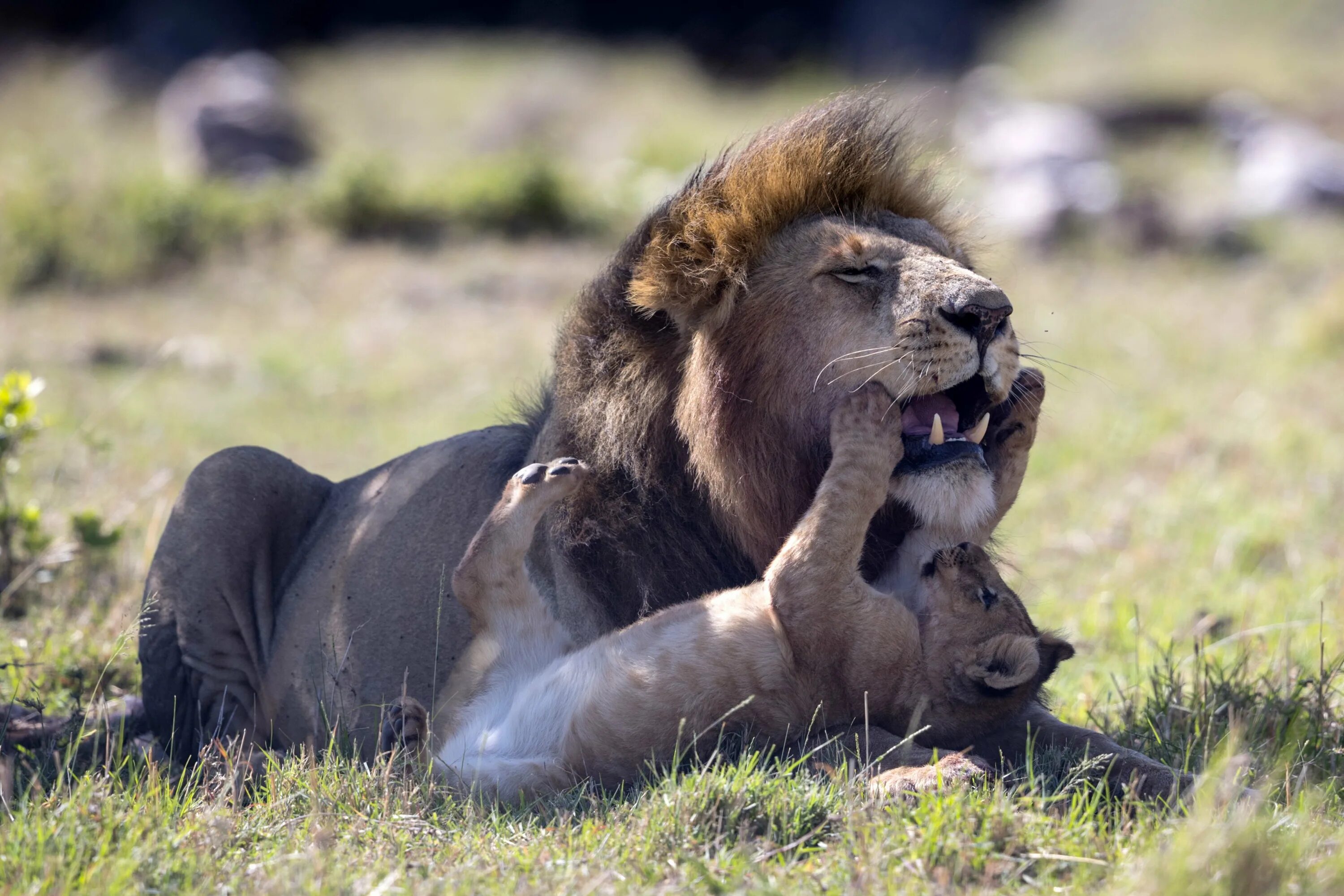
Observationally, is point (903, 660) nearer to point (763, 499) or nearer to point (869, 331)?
point (763, 499)

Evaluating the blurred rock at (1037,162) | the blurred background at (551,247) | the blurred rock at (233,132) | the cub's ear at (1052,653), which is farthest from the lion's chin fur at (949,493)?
the blurred rock at (233,132)

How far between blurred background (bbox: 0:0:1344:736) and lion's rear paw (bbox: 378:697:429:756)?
1227mm

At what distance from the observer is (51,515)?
5895 mm

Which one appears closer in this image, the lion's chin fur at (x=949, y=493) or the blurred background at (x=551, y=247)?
the lion's chin fur at (x=949, y=493)

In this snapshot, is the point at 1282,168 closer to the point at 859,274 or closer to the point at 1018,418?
the point at 1018,418

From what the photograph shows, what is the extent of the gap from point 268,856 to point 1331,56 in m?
26.9

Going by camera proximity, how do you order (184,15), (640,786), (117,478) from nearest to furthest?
1. (640,786)
2. (117,478)
3. (184,15)

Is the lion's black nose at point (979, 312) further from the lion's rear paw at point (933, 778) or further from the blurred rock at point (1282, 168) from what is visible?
the blurred rock at point (1282, 168)

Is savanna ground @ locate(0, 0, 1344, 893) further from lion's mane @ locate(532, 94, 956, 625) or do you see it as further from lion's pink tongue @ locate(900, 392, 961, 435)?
lion's pink tongue @ locate(900, 392, 961, 435)

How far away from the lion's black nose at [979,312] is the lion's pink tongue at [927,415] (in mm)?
206

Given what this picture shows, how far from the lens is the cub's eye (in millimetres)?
3283

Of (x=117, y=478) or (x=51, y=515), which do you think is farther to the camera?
(x=117, y=478)

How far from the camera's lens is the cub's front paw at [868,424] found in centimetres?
305

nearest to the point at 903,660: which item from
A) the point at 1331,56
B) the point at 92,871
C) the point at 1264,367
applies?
the point at 92,871
